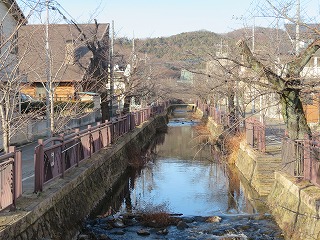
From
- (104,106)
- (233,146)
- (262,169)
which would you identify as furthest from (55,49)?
(262,169)

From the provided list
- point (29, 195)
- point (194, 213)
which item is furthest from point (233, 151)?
point (29, 195)

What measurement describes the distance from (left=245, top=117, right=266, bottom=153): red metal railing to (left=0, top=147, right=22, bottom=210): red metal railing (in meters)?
11.0

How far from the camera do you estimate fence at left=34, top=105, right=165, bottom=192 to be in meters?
9.28

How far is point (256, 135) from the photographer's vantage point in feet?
60.7

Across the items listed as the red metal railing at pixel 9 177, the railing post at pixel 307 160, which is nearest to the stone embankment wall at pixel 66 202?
the red metal railing at pixel 9 177

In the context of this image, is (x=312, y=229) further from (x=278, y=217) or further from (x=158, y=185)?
(x=158, y=185)

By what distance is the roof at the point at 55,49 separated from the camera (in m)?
11.4

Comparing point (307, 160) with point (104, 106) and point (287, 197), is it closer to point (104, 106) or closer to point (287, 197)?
point (287, 197)

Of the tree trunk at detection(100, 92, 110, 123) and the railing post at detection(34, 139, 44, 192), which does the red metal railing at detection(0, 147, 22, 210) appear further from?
the tree trunk at detection(100, 92, 110, 123)

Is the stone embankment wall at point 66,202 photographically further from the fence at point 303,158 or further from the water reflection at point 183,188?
the fence at point 303,158

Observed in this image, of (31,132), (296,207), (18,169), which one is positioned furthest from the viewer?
(31,132)

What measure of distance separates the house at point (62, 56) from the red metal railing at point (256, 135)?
24.2 ft

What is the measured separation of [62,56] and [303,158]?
18.4m

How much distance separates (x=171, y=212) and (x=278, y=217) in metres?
3.28
